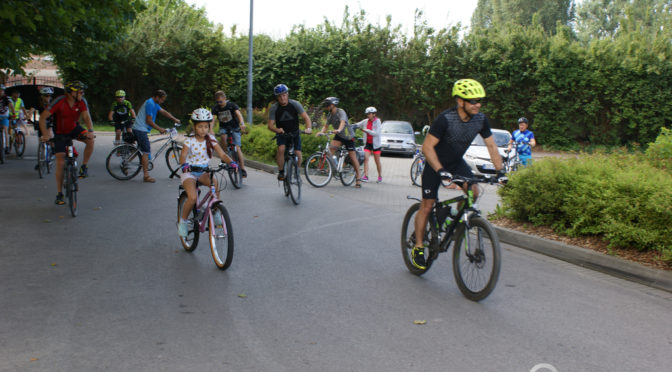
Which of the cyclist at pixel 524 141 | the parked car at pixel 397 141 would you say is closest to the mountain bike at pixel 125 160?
the cyclist at pixel 524 141

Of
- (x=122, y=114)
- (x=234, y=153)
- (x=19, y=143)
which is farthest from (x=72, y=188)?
(x=19, y=143)

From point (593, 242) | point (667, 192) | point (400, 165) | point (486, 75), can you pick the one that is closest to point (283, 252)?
point (593, 242)

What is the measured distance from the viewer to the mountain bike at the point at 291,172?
10.3m

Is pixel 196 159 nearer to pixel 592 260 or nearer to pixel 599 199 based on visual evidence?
pixel 592 260

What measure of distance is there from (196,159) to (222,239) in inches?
39.5

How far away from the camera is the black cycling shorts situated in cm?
565

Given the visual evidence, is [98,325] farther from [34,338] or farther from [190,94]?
[190,94]

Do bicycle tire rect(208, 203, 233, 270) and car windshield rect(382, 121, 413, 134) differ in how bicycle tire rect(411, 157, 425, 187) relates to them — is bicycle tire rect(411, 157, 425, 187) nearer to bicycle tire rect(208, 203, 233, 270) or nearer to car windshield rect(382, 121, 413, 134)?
bicycle tire rect(208, 203, 233, 270)

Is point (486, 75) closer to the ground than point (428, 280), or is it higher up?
higher up

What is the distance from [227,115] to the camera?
12.4 meters

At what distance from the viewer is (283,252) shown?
22.6 ft

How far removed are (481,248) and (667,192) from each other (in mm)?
2597

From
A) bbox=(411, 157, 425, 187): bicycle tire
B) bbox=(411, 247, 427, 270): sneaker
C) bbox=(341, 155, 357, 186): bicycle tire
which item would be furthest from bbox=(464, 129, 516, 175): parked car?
bbox=(411, 247, 427, 270): sneaker

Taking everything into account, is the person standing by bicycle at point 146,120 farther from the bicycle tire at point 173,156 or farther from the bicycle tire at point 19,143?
the bicycle tire at point 19,143
